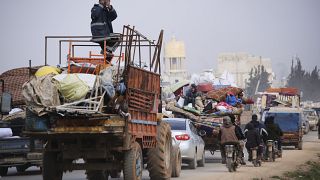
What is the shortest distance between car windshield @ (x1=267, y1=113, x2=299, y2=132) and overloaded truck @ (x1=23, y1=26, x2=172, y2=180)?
27118 mm

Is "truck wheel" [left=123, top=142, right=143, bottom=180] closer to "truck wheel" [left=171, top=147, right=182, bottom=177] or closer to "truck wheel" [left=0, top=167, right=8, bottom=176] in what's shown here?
"truck wheel" [left=171, top=147, right=182, bottom=177]

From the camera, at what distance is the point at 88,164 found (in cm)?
1783

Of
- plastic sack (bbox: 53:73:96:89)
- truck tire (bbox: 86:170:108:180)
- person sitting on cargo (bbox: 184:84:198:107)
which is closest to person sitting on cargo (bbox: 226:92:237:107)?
person sitting on cargo (bbox: 184:84:198:107)

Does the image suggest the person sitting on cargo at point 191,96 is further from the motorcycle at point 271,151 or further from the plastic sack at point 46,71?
the plastic sack at point 46,71

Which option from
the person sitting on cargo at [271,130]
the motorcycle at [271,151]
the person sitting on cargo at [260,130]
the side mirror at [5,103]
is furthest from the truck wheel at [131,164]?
the person sitting on cargo at [271,130]

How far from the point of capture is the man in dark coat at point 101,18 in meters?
18.8

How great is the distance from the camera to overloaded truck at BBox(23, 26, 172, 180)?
17.0m

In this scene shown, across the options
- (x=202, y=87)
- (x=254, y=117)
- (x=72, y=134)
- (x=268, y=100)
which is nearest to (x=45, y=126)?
A: (x=72, y=134)

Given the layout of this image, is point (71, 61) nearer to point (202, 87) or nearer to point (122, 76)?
point (122, 76)

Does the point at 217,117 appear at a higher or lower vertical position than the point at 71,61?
lower

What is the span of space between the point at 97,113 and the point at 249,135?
14.5m

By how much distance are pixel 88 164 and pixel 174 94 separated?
89.7 ft

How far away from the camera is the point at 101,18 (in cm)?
1888

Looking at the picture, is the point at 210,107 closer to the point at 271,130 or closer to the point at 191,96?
the point at 191,96
